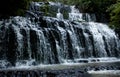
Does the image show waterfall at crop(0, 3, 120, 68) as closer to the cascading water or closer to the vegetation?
the cascading water

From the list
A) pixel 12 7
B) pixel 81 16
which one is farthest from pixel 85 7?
pixel 12 7

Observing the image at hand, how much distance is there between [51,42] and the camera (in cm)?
2239

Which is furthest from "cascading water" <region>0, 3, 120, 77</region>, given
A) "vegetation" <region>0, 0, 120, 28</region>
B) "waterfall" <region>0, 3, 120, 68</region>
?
"vegetation" <region>0, 0, 120, 28</region>

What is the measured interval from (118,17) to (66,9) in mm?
21678

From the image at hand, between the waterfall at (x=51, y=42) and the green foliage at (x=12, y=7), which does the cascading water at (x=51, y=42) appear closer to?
the waterfall at (x=51, y=42)

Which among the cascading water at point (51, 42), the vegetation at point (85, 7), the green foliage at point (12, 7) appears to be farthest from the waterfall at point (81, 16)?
the green foliage at point (12, 7)

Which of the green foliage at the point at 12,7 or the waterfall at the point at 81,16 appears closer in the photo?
the green foliage at the point at 12,7

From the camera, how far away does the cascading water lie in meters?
20.4

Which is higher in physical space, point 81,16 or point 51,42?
point 81,16

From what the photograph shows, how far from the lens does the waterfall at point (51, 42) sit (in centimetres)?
2042

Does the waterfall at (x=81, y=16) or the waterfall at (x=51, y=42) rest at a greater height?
the waterfall at (x=81, y=16)

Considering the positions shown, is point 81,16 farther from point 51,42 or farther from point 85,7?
point 51,42

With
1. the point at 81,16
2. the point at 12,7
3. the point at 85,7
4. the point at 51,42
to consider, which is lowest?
the point at 51,42

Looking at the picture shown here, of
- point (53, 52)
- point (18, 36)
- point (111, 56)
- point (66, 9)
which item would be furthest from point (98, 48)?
point (66, 9)
